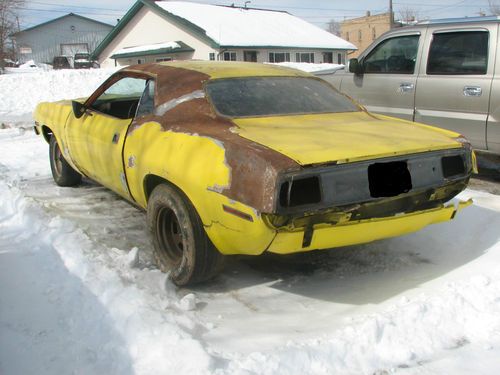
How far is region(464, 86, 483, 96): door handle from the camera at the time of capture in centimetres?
554

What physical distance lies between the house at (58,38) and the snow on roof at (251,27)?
28.7 metres

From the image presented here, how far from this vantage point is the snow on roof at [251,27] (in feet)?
95.5

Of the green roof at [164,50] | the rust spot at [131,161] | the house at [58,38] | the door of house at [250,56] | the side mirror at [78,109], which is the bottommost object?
the rust spot at [131,161]

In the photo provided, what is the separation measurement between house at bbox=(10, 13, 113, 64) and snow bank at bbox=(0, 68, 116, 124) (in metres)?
39.5

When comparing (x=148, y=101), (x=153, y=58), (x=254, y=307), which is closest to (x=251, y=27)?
(x=153, y=58)

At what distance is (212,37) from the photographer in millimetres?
27875

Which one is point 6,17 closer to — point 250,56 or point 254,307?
point 250,56

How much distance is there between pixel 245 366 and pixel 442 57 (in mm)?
4789

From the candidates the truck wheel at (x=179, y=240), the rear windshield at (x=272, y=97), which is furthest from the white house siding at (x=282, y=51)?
the truck wheel at (x=179, y=240)

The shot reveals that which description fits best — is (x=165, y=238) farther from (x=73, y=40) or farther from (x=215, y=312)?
(x=73, y=40)

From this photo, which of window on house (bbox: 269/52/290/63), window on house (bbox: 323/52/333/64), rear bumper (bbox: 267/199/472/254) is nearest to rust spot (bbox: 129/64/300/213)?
rear bumper (bbox: 267/199/472/254)

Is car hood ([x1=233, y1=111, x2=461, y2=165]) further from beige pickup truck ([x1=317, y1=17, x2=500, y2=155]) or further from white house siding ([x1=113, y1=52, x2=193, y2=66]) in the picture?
white house siding ([x1=113, y1=52, x2=193, y2=66])

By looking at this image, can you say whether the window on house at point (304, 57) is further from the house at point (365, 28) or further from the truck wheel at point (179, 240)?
the house at point (365, 28)

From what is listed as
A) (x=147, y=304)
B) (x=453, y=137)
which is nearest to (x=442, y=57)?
(x=453, y=137)
